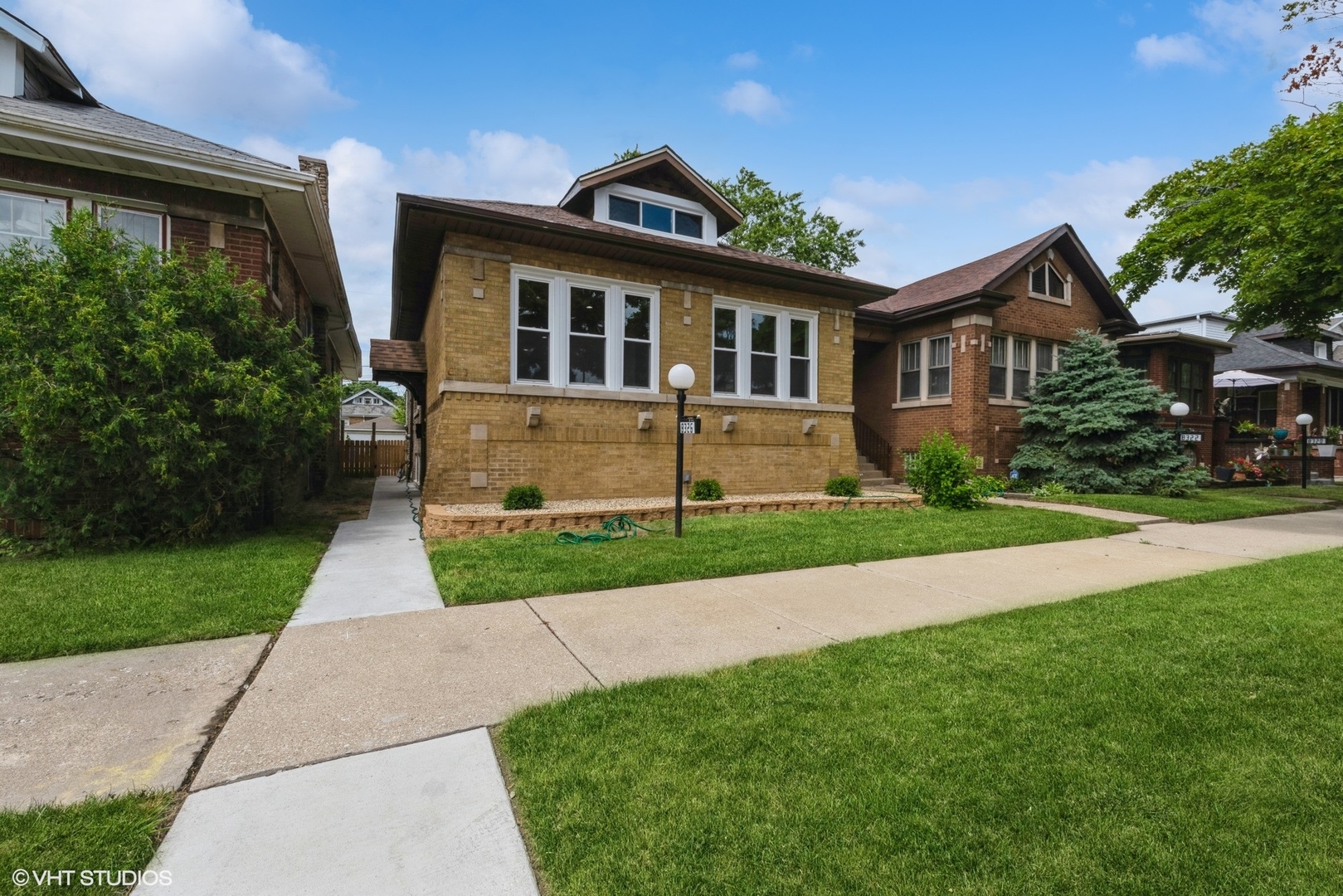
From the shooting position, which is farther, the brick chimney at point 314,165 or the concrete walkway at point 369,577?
the brick chimney at point 314,165

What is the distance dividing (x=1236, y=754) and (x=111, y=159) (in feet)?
39.1

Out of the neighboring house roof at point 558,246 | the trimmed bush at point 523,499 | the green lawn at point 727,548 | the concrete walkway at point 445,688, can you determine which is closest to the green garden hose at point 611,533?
the green lawn at point 727,548

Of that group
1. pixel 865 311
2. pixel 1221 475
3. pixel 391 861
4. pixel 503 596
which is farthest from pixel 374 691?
pixel 1221 475

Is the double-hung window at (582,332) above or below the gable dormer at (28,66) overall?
below

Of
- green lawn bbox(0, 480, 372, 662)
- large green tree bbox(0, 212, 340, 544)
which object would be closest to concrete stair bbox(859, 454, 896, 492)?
green lawn bbox(0, 480, 372, 662)

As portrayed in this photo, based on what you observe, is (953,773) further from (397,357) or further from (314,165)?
(314,165)

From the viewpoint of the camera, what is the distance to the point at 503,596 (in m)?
5.13

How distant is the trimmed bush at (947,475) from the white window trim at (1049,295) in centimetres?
776

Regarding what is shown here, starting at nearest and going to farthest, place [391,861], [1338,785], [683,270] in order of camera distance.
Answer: [391,861], [1338,785], [683,270]

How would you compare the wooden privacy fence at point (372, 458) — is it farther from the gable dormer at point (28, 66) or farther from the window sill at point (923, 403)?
the window sill at point (923, 403)

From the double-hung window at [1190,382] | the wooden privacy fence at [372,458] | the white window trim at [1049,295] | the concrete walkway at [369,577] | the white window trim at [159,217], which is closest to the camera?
the concrete walkway at [369,577]

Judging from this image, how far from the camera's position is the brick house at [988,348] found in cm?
1498

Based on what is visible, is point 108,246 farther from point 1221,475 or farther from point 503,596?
point 1221,475

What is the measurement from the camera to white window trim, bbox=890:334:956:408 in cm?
1535
